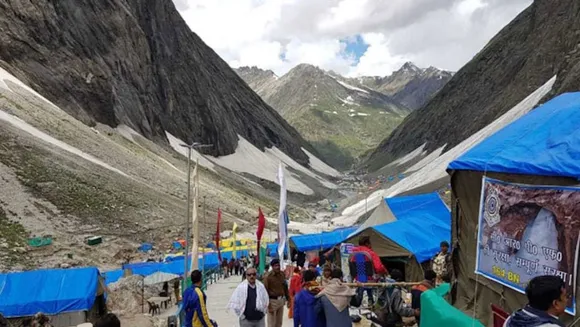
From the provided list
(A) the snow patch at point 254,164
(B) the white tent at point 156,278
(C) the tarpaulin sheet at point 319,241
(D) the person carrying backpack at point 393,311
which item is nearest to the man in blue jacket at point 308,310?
(D) the person carrying backpack at point 393,311

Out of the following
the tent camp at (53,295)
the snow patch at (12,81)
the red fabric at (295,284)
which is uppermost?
the snow patch at (12,81)

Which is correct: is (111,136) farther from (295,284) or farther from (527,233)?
(527,233)

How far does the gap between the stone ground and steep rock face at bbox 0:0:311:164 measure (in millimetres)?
43458

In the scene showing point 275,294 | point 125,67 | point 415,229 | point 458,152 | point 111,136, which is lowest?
point 275,294

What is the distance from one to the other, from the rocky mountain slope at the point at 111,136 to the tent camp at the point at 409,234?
17411 mm

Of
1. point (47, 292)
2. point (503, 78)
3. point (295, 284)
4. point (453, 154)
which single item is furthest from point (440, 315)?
point (503, 78)

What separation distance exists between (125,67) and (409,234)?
2771 inches

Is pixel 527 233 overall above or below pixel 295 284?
above

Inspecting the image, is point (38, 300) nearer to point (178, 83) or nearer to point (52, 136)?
point (52, 136)

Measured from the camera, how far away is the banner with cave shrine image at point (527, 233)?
5.26 metres

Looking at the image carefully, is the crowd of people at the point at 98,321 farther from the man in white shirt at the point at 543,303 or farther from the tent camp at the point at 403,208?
the tent camp at the point at 403,208

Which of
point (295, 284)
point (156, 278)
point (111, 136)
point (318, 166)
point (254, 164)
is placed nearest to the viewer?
point (295, 284)

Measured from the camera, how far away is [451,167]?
25.7 ft

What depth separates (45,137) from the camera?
43.2m
